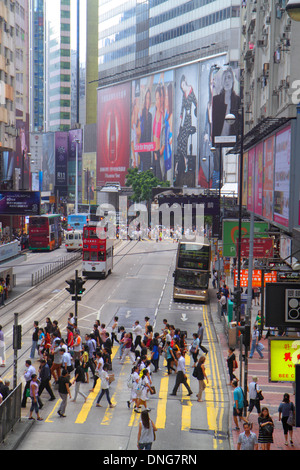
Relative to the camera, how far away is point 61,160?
158m

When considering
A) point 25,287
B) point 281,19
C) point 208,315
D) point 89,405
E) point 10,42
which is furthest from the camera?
point 10,42

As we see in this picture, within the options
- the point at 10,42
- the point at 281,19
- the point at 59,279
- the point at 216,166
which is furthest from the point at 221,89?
the point at 281,19

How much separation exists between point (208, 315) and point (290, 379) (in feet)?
87.4

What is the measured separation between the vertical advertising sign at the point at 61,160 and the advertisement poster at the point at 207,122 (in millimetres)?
49018

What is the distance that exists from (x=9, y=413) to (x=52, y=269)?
124 feet

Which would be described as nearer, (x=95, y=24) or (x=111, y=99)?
(x=111, y=99)

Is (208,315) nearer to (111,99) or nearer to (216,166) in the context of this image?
(216,166)

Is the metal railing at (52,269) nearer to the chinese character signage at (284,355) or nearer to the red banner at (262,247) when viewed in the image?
the red banner at (262,247)

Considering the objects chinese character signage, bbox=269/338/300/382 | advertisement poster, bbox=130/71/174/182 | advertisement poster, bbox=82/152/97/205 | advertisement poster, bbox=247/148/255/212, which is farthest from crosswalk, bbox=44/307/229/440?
advertisement poster, bbox=82/152/97/205

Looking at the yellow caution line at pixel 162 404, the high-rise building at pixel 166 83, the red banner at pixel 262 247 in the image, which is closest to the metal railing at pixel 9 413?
the yellow caution line at pixel 162 404

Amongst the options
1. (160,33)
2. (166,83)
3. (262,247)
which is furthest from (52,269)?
(160,33)

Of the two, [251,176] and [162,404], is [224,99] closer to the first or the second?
[251,176]

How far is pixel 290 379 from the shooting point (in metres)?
15.0

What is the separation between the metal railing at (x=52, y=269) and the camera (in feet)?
169
